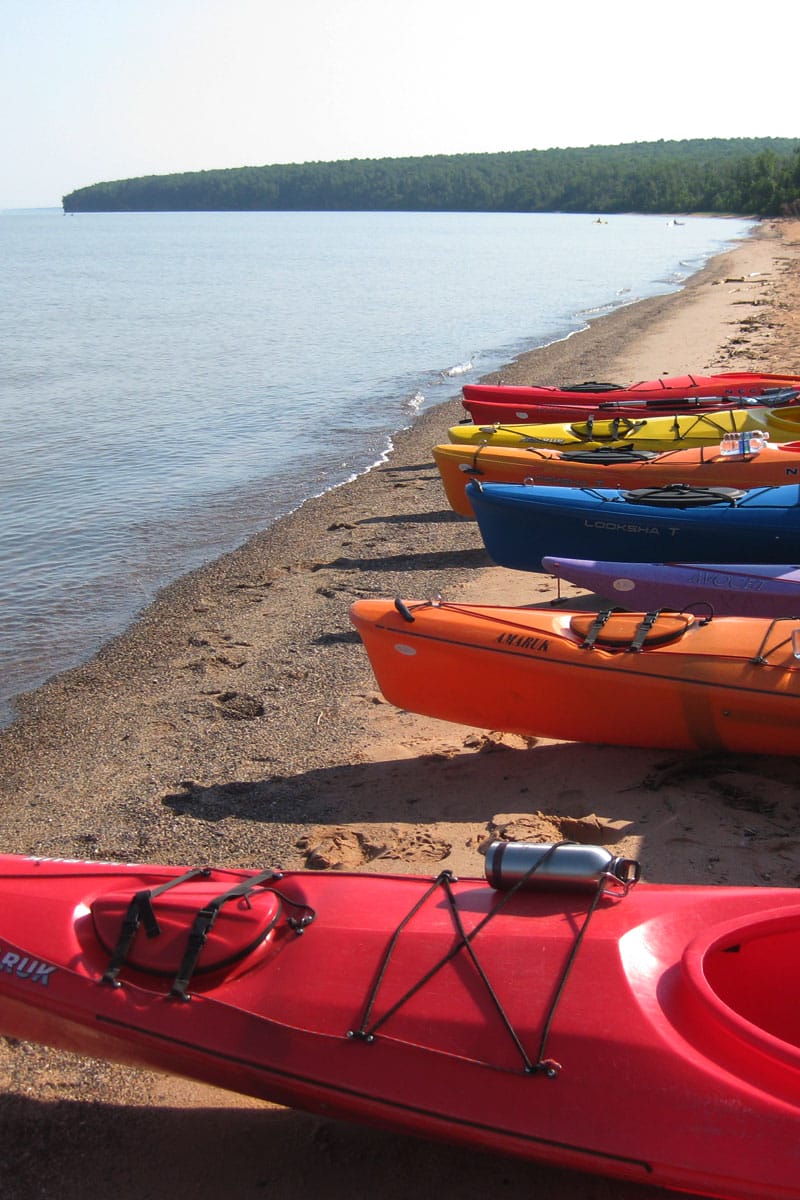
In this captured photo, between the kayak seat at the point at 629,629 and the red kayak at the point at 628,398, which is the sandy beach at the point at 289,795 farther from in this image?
the red kayak at the point at 628,398

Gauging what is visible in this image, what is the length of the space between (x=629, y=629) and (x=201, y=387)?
1576cm

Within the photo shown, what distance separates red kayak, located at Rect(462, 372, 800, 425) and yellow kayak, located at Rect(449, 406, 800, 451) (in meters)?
0.78

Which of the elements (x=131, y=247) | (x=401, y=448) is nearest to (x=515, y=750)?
(x=401, y=448)

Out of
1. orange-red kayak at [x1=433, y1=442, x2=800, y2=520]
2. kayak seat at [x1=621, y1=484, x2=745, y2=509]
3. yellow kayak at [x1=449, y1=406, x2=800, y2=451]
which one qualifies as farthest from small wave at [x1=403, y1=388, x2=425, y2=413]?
kayak seat at [x1=621, y1=484, x2=745, y2=509]

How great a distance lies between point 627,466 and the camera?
329 inches

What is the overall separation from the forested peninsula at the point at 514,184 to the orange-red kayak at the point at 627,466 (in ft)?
218

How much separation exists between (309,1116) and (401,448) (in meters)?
11.6

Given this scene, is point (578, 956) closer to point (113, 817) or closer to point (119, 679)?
point (113, 817)

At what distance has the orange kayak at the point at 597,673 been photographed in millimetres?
4719

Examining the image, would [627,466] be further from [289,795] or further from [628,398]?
[289,795]

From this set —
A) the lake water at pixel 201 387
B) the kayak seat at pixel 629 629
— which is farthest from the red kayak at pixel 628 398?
the kayak seat at pixel 629 629

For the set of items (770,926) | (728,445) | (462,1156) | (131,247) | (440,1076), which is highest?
(131,247)

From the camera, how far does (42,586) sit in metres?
9.25

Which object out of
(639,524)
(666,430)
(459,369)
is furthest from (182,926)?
(459,369)
